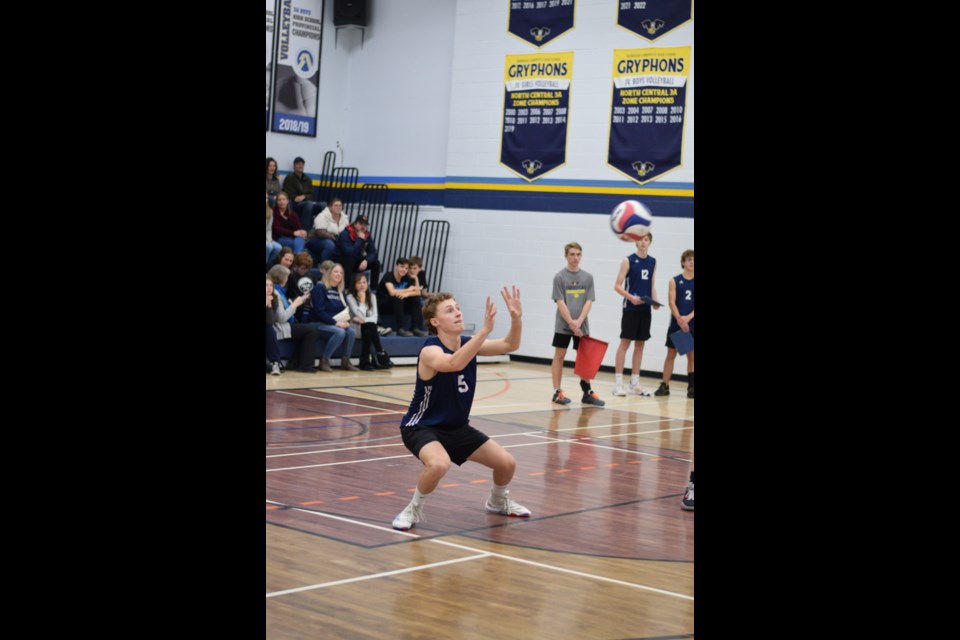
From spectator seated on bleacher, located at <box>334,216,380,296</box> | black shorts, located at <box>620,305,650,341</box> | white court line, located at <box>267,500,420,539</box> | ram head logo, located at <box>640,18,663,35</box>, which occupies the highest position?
ram head logo, located at <box>640,18,663,35</box>

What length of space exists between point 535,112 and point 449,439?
11.8 metres

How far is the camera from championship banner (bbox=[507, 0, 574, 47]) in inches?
675

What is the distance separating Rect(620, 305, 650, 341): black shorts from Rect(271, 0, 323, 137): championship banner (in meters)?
7.51

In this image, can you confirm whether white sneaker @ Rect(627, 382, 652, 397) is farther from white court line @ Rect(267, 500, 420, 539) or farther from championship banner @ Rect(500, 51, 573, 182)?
white court line @ Rect(267, 500, 420, 539)

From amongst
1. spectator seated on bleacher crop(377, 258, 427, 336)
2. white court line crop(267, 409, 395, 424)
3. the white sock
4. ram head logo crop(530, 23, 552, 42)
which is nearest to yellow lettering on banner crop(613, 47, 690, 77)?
ram head logo crop(530, 23, 552, 42)

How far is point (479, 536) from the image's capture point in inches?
240

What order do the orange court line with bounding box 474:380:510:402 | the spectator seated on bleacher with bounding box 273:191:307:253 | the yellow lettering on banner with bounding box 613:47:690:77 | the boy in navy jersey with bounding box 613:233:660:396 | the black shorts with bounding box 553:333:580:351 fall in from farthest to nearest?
the spectator seated on bleacher with bounding box 273:191:307:253, the yellow lettering on banner with bounding box 613:47:690:77, the boy in navy jersey with bounding box 613:233:660:396, the orange court line with bounding box 474:380:510:402, the black shorts with bounding box 553:333:580:351

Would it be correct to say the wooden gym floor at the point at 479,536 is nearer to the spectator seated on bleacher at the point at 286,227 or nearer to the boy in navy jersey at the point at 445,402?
the boy in navy jersey at the point at 445,402

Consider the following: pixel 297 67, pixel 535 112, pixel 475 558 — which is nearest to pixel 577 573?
pixel 475 558

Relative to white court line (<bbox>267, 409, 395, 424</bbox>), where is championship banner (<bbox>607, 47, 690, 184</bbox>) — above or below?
above
